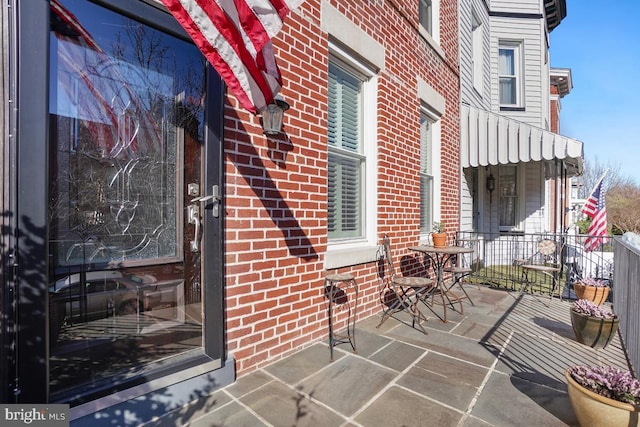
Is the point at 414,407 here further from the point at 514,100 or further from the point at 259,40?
the point at 514,100

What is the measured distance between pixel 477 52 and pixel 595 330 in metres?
7.36

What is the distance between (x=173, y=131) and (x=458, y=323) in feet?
11.7

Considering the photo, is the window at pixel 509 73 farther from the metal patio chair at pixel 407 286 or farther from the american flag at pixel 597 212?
the metal patio chair at pixel 407 286

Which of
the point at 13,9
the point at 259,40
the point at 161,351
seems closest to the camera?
the point at 13,9

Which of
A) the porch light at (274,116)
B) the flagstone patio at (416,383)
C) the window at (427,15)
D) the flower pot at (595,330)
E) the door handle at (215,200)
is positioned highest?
the window at (427,15)

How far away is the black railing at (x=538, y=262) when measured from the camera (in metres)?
6.00

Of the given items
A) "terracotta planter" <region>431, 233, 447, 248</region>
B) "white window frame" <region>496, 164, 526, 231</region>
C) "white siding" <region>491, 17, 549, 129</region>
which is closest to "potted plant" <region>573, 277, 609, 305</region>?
"terracotta planter" <region>431, 233, 447, 248</region>

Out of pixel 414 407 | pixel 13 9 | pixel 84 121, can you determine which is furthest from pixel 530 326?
pixel 13 9

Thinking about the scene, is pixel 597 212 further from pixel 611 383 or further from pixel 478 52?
pixel 611 383

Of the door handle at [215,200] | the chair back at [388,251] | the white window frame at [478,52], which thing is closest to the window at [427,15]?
the white window frame at [478,52]

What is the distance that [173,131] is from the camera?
268 centimetres

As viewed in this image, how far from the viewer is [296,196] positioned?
3.11 meters

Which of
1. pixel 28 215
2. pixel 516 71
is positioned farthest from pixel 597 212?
pixel 28 215

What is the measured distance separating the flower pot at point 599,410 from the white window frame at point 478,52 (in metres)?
7.73
